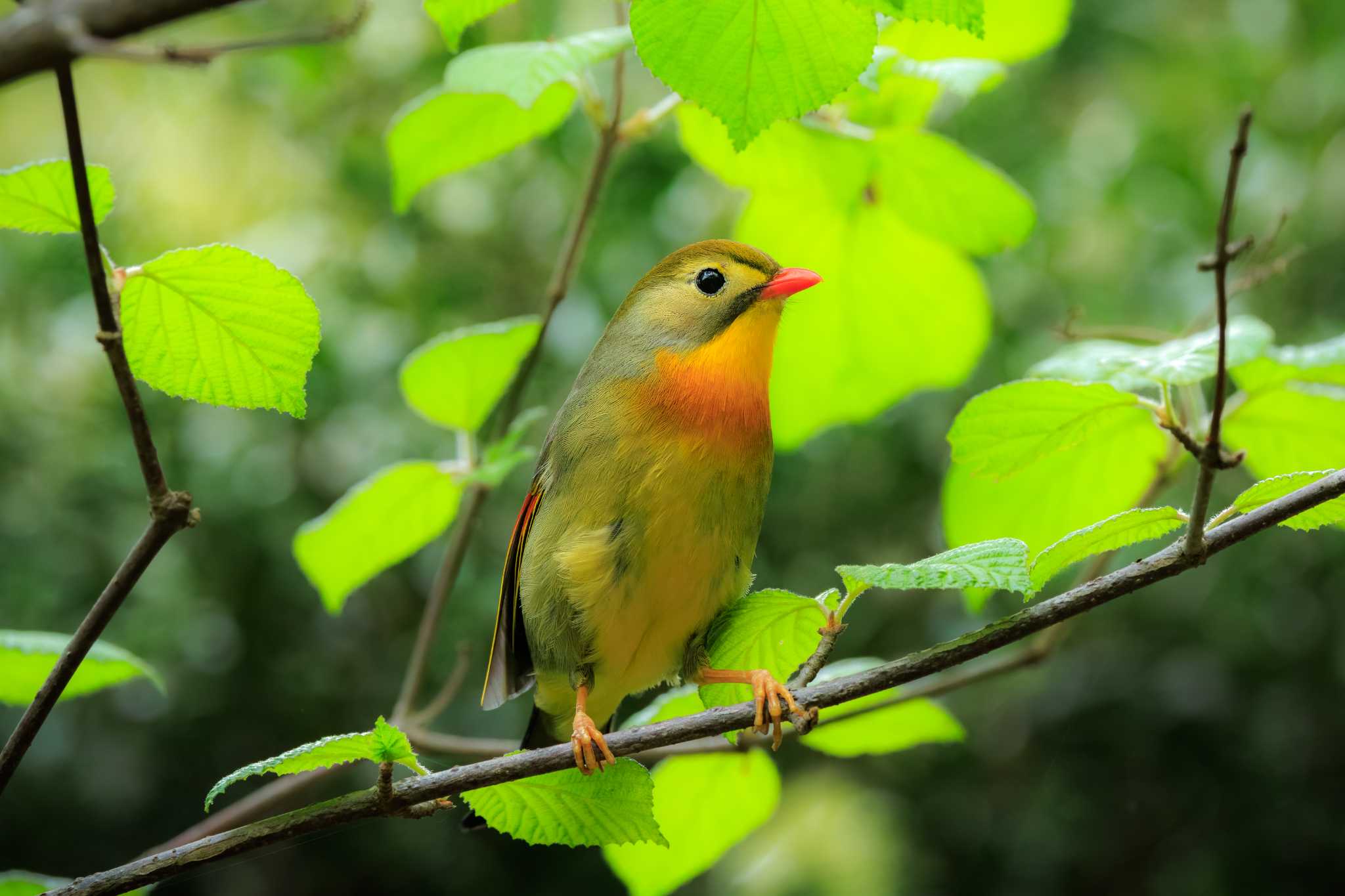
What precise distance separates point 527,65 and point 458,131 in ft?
1.09

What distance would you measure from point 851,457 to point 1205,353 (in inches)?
137

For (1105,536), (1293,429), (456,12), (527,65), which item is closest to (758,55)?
(456,12)

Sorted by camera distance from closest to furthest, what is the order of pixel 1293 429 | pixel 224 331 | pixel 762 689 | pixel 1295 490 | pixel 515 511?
1. pixel 1295 490
2. pixel 224 331
3. pixel 762 689
4. pixel 1293 429
5. pixel 515 511

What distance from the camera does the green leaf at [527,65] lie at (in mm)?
1811

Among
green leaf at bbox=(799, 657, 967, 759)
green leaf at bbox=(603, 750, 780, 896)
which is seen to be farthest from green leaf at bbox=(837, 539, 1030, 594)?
green leaf at bbox=(603, 750, 780, 896)

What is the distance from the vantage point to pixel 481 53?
78.3 inches

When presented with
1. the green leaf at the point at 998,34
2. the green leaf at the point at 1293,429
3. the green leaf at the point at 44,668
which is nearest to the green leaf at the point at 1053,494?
the green leaf at the point at 1293,429

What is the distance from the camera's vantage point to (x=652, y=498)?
2270mm

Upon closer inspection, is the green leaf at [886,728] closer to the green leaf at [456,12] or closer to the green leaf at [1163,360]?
the green leaf at [1163,360]

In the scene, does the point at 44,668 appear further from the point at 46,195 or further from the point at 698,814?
the point at 698,814

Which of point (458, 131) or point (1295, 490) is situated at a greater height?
point (458, 131)

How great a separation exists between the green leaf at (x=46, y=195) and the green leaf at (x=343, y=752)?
2.29ft

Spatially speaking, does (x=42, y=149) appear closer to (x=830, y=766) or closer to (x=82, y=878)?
(x=830, y=766)

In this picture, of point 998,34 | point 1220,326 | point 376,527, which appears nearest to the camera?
point 1220,326
